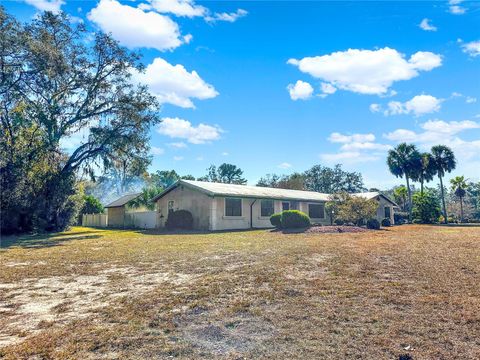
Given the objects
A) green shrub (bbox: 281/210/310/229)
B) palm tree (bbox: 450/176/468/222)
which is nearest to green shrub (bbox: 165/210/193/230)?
green shrub (bbox: 281/210/310/229)

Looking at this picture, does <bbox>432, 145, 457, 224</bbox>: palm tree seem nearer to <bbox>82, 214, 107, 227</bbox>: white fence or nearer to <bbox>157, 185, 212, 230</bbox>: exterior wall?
<bbox>157, 185, 212, 230</bbox>: exterior wall

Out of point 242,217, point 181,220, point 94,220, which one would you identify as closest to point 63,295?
point 181,220

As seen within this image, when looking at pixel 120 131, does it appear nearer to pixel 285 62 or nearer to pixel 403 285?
pixel 285 62

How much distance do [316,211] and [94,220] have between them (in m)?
26.9

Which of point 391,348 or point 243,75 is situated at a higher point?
point 243,75

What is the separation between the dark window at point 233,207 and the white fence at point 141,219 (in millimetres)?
8695

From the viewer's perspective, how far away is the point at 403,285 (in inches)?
237

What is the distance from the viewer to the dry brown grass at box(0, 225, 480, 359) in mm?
3516

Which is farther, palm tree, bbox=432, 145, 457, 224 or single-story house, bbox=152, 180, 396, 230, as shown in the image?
palm tree, bbox=432, 145, 457, 224

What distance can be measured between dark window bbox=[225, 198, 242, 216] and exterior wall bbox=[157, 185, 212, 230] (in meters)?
1.67

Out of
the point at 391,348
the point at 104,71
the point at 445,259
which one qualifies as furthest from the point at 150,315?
the point at 104,71

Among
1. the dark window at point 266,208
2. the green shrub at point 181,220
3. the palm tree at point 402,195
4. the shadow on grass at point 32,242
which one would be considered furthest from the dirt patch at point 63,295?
the palm tree at point 402,195

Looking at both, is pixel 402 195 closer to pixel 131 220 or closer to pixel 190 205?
pixel 190 205

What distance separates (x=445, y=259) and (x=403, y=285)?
388 centimetres
